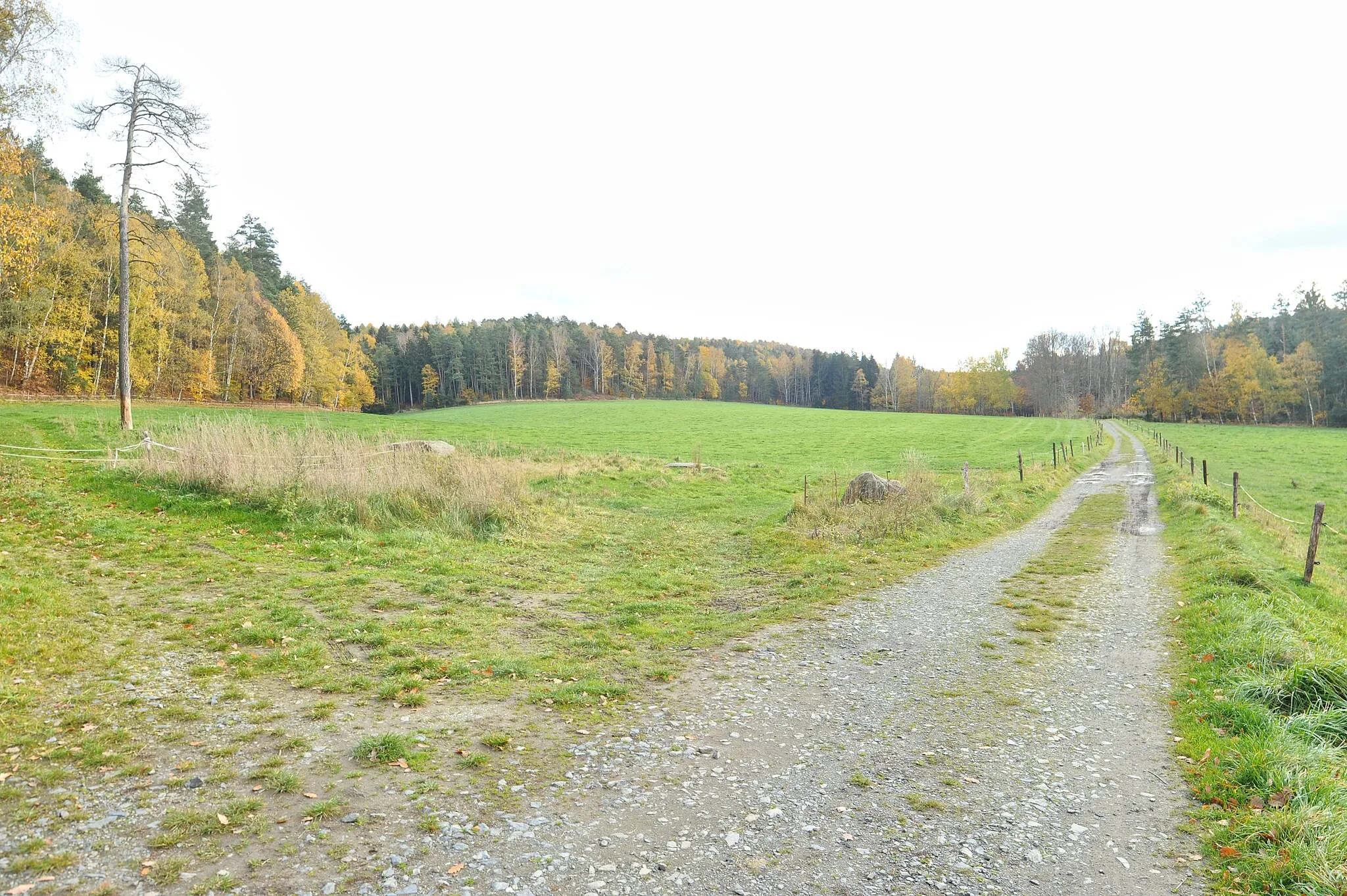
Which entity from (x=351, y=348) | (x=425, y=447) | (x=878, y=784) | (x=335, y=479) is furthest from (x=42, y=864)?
(x=351, y=348)

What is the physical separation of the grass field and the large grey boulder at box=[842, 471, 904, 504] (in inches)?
39.5

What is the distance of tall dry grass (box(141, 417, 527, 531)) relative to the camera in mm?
15070

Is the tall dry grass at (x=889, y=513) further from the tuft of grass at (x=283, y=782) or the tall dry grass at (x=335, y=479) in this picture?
the tuft of grass at (x=283, y=782)

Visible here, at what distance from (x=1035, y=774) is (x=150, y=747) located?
7.54 metres

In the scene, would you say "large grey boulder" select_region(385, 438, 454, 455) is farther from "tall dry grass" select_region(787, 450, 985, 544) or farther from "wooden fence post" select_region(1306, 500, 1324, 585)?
"wooden fence post" select_region(1306, 500, 1324, 585)

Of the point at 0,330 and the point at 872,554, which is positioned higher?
the point at 0,330

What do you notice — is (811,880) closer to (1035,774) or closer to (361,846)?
(1035,774)

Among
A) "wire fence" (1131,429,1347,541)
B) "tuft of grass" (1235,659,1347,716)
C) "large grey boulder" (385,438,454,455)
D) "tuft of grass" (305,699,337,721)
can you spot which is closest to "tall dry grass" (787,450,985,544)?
"wire fence" (1131,429,1347,541)

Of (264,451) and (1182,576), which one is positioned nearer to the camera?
(1182,576)

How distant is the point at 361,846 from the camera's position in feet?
14.4

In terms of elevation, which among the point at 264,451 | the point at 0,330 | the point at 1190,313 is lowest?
the point at 264,451

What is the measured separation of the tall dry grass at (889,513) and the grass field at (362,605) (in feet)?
0.32

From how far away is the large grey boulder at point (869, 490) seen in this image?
747 inches

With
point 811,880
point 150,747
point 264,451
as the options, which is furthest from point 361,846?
point 264,451
